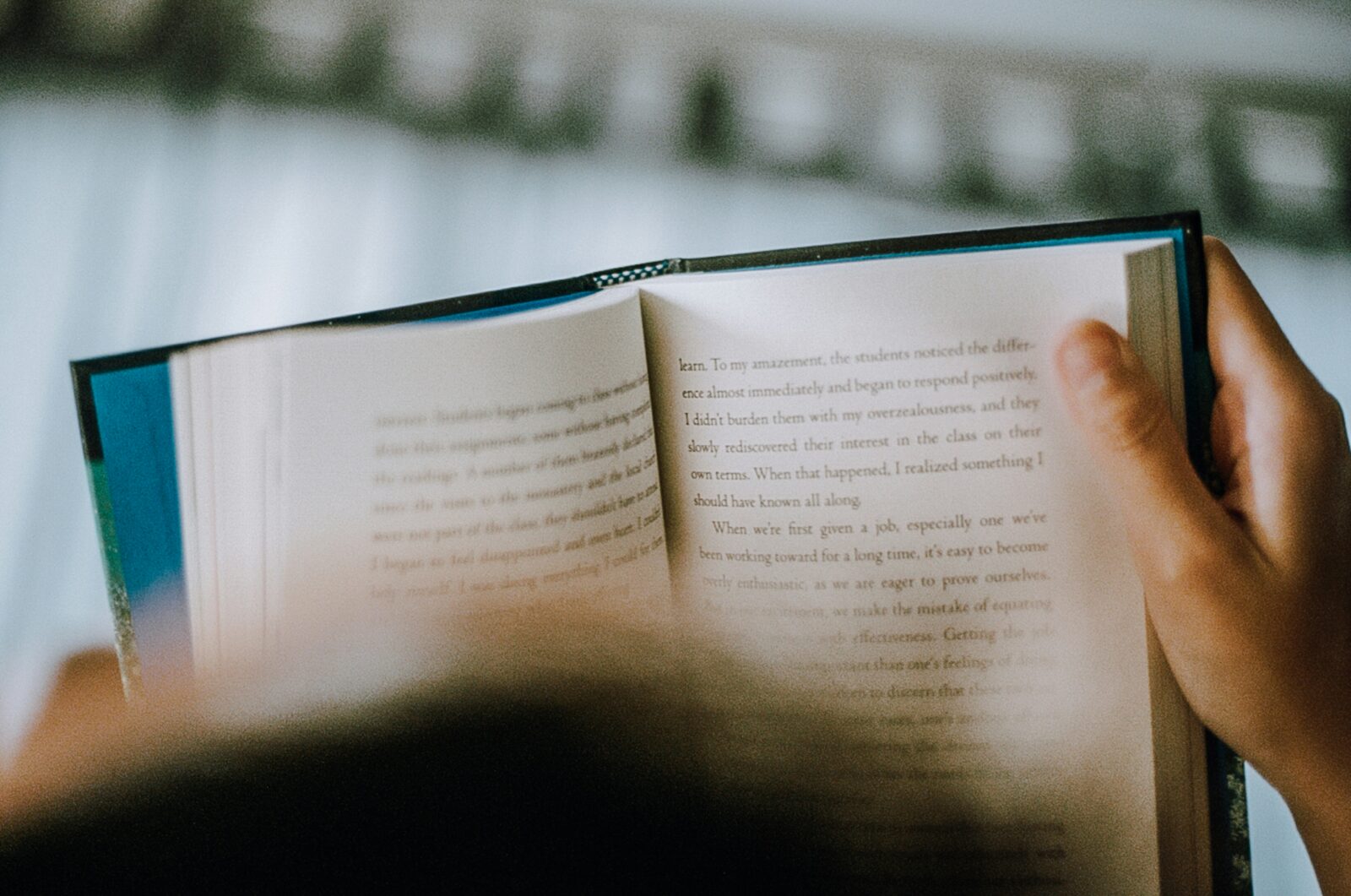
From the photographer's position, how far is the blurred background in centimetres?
81

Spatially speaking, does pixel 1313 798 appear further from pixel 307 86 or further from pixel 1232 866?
pixel 307 86

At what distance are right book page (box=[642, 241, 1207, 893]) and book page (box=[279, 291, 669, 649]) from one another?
0.28ft

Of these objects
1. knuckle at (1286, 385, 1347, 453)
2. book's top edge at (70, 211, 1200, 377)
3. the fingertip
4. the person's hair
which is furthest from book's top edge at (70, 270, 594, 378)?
knuckle at (1286, 385, 1347, 453)

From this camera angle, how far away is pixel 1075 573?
0.47 metres

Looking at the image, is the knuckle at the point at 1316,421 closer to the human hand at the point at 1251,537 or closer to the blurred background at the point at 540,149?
the human hand at the point at 1251,537

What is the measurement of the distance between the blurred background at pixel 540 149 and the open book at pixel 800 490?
15.2 inches

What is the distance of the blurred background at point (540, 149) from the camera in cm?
81

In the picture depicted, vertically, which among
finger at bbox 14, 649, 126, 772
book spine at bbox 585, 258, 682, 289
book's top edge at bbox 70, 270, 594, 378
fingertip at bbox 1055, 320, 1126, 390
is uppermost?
book spine at bbox 585, 258, 682, 289

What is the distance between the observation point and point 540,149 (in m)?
0.85

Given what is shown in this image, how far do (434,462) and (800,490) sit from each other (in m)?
0.21

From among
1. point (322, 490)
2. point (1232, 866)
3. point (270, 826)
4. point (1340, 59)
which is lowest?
point (1232, 866)

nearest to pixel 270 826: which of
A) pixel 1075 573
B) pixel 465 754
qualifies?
pixel 465 754

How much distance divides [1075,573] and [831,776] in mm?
188

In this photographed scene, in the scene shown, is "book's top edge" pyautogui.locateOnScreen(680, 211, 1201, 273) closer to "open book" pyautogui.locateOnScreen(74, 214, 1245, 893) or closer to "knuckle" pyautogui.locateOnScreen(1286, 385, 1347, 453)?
"open book" pyautogui.locateOnScreen(74, 214, 1245, 893)
